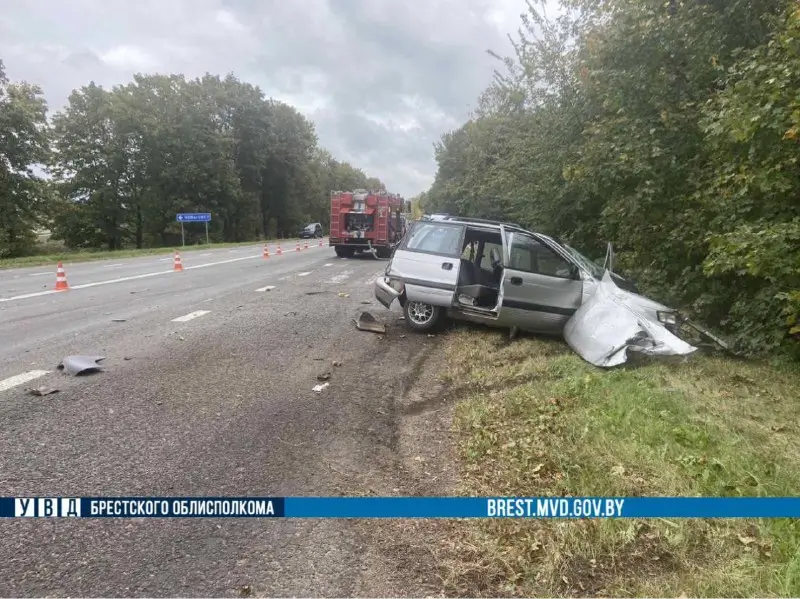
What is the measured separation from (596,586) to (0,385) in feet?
17.6

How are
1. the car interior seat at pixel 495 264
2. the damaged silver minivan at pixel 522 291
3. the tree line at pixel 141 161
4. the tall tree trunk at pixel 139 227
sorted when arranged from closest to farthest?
the damaged silver minivan at pixel 522 291 → the car interior seat at pixel 495 264 → the tree line at pixel 141 161 → the tall tree trunk at pixel 139 227

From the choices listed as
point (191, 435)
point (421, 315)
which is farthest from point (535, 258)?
point (191, 435)

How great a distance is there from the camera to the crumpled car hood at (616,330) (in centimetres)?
582

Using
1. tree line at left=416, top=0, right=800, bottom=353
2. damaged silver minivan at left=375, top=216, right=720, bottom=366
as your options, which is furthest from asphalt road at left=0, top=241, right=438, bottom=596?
tree line at left=416, top=0, right=800, bottom=353

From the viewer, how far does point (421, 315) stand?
8242mm

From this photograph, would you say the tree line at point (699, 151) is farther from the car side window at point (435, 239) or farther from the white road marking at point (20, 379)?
the white road marking at point (20, 379)

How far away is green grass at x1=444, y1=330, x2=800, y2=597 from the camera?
8.34ft

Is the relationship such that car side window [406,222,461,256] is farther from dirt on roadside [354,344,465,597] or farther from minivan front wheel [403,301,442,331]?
dirt on roadside [354,344,465,597]

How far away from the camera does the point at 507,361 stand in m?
6.46

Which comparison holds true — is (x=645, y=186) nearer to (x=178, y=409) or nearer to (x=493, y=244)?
(x=493, y=244)

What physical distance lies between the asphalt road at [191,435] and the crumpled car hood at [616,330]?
2085 mm

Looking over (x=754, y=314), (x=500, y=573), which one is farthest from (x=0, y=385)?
(x=754, y=314)

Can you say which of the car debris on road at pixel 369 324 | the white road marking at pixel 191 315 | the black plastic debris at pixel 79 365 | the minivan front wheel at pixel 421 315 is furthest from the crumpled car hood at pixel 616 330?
the white road marking at pixel 191 315

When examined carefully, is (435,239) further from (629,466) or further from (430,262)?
(629,466)
